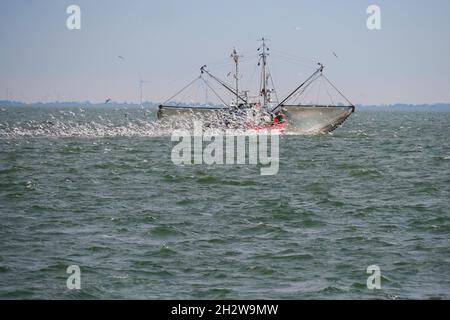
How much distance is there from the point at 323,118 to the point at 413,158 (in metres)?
23.3

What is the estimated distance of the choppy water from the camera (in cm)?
1650

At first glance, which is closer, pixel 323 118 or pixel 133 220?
pixel 133 220

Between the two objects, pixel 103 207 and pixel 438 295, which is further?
pixel 103 207

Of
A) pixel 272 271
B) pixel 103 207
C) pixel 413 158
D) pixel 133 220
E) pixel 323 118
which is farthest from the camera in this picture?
pixel 323 118

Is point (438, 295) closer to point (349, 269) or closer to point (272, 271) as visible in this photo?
point (349, 269)

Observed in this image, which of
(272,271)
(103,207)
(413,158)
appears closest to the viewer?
(272,271)

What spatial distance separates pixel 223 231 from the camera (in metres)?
21.8

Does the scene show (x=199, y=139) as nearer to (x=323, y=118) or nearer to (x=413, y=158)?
(x=323, y=118)

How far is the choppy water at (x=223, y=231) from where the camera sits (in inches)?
650

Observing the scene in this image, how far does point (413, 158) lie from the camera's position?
4838cm
